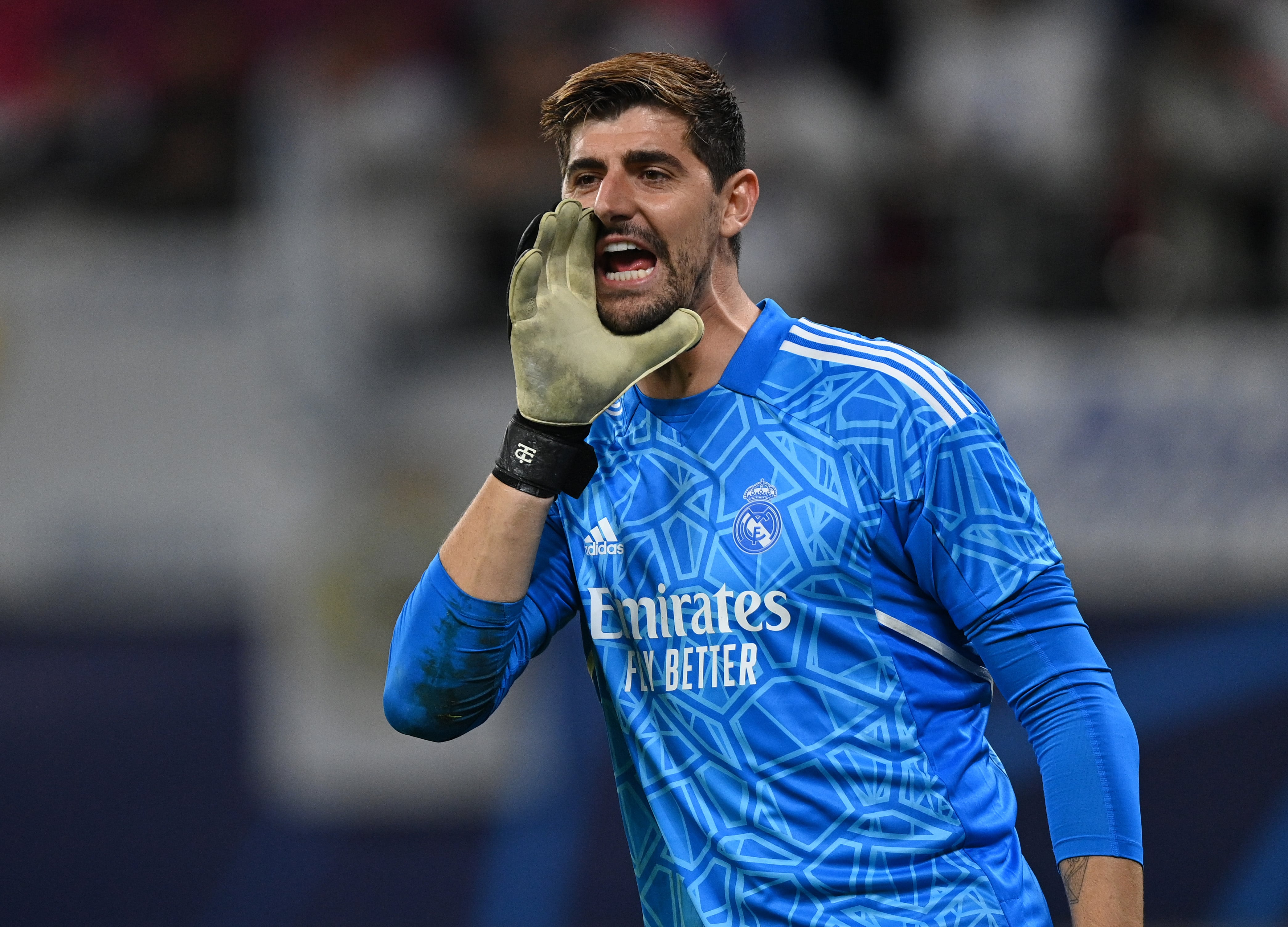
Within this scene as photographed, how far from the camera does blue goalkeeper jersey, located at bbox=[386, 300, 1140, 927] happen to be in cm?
226

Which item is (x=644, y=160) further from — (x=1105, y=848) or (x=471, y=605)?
(x=1105, y=848)

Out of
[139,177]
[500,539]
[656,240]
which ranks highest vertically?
[139,177]

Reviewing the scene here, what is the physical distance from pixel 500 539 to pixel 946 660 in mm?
733

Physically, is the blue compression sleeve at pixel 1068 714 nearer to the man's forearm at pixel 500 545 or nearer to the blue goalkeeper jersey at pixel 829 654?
the blue goalkeeper jersey at pixel 829 654

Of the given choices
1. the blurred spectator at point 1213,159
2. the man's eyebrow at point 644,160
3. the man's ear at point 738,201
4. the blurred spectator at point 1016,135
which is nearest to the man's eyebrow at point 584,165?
the man's eyebrow at point 644,160

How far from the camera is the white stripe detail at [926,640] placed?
2346mm

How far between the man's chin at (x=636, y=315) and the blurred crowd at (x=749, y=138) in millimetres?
5102

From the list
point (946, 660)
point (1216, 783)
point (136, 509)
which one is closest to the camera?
point (946, 660)

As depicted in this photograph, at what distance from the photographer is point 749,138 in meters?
7.76

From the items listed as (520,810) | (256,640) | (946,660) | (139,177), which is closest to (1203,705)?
(520,810)

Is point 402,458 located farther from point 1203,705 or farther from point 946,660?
point 946,660

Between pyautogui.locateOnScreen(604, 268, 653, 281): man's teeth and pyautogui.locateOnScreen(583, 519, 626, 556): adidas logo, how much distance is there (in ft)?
1.34

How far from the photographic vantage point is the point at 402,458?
7.43 meters

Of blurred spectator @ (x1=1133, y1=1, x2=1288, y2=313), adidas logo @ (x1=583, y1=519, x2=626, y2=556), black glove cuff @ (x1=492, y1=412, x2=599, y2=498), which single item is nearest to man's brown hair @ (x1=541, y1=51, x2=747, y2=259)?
black glove cuff @ (x1=492, y1=412, x2=599, y2=498)
